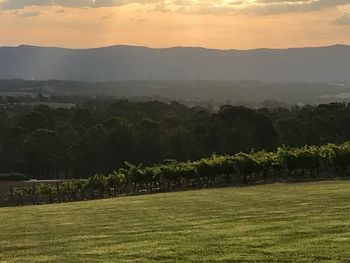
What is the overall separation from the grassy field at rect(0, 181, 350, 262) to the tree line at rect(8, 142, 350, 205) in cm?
2268

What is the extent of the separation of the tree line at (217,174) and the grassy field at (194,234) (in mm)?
22683

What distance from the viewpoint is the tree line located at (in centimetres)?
4744

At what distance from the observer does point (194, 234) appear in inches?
650

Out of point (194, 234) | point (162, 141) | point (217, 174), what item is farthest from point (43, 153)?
point (194, 234)

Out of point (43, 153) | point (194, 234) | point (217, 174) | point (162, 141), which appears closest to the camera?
point (194, 234)

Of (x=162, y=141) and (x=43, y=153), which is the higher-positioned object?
(x=162, y=141)

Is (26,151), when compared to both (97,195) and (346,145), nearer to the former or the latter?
(97,195)

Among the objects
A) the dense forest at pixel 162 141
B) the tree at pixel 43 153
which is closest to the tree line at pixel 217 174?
the dense forest at pixel 162 141

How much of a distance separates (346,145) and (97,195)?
21543mm

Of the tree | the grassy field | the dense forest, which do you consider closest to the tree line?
the dense forest

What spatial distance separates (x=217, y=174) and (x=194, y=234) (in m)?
33.1

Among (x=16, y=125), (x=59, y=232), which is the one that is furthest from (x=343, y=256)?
(x=16, y=125)

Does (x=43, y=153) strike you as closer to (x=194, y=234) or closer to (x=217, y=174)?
(x=217, y=174)

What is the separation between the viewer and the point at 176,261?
1284cm
